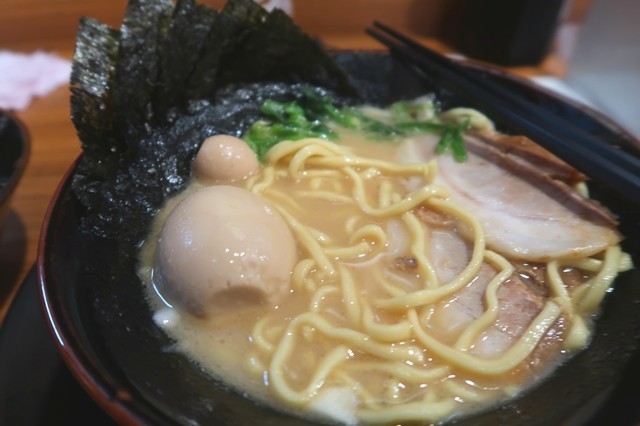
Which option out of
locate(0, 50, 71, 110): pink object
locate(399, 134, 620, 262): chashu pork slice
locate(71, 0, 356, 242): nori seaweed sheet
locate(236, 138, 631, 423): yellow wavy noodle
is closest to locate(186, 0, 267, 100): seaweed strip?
locate(71, 0, 356, 242): nori seaweed sheet

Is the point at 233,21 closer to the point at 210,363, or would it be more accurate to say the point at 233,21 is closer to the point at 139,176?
the point at 139,176

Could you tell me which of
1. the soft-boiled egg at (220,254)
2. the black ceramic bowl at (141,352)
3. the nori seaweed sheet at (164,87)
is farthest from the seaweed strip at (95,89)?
the soft-boiled egg at (220,254)

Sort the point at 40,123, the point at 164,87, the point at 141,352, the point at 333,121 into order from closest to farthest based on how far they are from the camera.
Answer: the point at 141,352 → the point at 164,87 → the point at 333,121 → the point at 40,123

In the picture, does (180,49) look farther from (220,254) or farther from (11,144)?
(220,254)

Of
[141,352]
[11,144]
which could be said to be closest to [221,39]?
[11,144]

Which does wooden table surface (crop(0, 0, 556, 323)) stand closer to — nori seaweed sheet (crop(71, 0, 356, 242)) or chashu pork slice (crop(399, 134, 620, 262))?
nori seaweed sheet (crop(71, 0, 356, 242))
